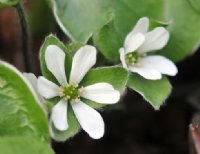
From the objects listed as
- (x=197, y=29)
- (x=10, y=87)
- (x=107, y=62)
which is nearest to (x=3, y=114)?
(x=10, y=87)

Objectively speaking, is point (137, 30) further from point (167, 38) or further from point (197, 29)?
point (197, 29)

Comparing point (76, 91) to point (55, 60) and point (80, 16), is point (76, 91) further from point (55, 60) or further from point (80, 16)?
point (80, 16)

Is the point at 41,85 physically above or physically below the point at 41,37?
above

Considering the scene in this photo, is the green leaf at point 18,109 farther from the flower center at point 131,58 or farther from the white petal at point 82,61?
the flower center at point 131,58

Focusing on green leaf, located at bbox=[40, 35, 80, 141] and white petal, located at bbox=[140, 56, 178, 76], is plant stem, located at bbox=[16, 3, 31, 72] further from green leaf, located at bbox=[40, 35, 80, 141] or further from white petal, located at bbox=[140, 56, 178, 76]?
white petal, located at bbox=[140, 56, 178, 76]

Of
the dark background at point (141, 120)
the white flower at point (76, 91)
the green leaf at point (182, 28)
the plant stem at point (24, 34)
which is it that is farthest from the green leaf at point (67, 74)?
the dark background at point (141, 120)

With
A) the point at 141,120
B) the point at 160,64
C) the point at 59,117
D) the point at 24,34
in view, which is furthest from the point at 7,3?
the point at 141,120
